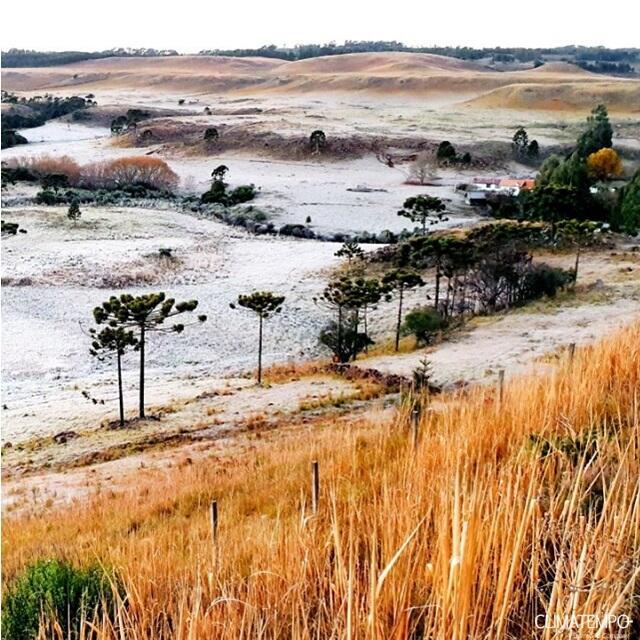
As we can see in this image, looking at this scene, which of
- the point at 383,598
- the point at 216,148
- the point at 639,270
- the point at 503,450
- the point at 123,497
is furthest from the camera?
the point at 216,148

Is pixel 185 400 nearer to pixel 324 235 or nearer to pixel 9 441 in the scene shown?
pixel 9 441

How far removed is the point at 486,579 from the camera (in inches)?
71.0

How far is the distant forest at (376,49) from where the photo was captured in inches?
5945

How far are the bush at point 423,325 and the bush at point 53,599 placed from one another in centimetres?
1670

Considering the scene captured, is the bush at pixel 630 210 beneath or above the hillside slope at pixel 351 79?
beneath

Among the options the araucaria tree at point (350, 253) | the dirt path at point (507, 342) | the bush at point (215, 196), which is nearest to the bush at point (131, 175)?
the bush at point (215, 196)

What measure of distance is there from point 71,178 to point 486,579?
51.7 m

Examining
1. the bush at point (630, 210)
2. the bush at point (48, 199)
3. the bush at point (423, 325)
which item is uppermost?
the bush at point (630, 210)

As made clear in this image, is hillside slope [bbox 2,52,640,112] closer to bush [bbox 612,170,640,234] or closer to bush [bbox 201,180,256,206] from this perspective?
bush [bbox 201,180,256,206]

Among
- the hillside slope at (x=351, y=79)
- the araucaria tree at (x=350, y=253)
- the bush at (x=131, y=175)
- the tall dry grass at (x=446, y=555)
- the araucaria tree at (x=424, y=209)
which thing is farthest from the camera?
the hillside slope at (x=351, y=79)

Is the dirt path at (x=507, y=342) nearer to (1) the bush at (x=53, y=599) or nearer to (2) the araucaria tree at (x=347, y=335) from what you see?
(2) the araucaria tree at (x=347, y=335)

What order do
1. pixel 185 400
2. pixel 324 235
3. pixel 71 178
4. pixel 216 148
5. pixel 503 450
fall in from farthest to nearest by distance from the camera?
pixel 216 148 → pixel 71 178 → pixel 324 235 → pixel 185 400 → pixel 503 450

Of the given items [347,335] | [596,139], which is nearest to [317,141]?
[596,139]

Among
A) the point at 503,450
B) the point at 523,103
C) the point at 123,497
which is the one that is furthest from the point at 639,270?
the point at 523,103
